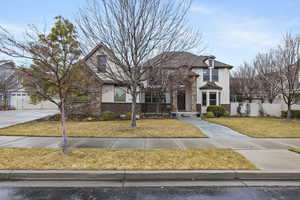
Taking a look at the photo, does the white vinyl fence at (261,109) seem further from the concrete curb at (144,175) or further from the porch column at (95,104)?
the concrete curb at (144,175)

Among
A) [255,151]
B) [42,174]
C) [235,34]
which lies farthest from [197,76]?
[42,174]

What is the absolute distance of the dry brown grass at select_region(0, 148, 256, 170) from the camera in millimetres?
4250

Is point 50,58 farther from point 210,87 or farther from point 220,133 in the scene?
point 210,87

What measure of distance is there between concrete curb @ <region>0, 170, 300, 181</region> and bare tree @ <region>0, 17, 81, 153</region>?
4.65ft

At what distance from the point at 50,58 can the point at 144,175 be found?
425cm

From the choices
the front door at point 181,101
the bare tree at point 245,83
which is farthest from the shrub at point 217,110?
the bare tree at point 245,83

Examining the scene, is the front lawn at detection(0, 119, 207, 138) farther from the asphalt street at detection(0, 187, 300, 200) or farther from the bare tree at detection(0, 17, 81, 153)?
the asphalt street at detection(0, 187, 300, 200)

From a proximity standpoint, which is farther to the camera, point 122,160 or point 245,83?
point 245,83

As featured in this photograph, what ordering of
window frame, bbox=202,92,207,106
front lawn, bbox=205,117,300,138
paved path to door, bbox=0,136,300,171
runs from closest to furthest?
1. paved path to door, bbox=0,136,300,171
2. front lawn, bbox=205,117,300,138
3. window frame, bbox=202,92,207,106

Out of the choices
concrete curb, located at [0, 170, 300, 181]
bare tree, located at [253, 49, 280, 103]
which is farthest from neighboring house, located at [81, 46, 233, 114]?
concrete curb, located at [0, 170, 300, 181]

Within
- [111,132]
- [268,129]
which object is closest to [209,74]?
[268,129]

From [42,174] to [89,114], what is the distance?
12630 millimetres

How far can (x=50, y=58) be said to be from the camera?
15.9 ft

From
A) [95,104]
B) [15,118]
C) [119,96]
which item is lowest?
[15,118]
